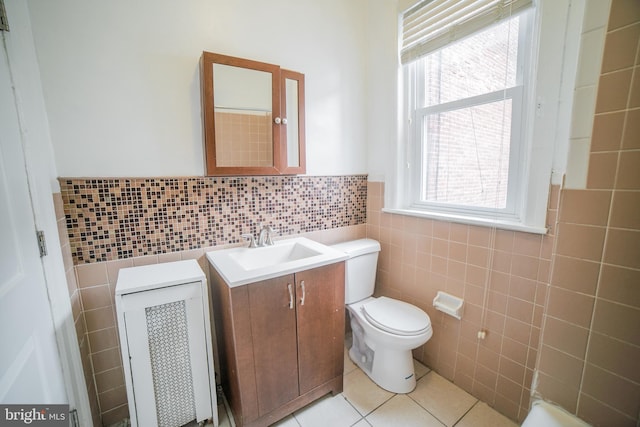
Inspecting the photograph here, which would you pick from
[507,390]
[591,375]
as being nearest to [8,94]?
[591,375]

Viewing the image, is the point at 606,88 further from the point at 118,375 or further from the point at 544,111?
the point at 118,375

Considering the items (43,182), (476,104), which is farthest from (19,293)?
(476,104)

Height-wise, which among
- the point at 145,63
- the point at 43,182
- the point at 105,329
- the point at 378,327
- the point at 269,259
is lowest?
the point at 378,327

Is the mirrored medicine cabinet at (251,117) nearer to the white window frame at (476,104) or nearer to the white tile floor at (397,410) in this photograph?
the white window frame at (476,104)

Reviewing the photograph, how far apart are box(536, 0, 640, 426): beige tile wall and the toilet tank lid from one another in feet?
3.51

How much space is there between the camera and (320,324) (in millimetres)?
1428

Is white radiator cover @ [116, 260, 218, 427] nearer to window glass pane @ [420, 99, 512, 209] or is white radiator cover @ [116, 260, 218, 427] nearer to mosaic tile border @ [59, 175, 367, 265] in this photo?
mosaic tile border @ [59, 175, 367, 265]

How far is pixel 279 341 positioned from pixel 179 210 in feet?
2.84

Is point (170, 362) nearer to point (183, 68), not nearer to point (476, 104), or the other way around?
point (183, 68)

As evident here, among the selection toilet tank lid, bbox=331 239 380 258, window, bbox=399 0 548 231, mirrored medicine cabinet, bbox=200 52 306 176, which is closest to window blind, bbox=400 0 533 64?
window, bbox=399 0 548 231

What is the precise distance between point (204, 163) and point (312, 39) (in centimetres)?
110

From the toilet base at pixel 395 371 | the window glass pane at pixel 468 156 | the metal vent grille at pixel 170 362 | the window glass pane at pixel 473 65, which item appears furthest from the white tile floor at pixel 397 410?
the window glass pane at pixel 473 65

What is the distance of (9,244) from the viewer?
0.77m

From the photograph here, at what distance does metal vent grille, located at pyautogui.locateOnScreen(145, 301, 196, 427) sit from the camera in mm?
1158
